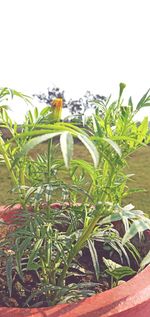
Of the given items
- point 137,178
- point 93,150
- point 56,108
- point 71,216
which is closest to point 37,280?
point 71,216

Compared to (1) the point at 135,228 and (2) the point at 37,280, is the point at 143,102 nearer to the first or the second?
(1) the point at 135,228

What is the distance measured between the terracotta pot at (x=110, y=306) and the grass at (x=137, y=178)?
0.94 meters

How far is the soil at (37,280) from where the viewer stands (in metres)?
1.04

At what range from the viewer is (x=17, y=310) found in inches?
34.6

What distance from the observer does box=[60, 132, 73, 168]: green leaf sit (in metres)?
0.60

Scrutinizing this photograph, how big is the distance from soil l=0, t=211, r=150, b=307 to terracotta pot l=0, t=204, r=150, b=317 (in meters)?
0.09

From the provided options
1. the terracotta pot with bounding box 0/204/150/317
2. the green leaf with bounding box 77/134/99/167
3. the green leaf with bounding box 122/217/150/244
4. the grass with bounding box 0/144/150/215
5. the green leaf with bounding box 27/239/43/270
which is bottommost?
the grass with bounding box 0/144/150/215

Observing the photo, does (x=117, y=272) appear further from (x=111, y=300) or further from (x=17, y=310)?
(x=17, y=310)

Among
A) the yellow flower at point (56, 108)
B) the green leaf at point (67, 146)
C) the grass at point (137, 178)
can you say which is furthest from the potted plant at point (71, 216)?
the grass at point (137, 178)

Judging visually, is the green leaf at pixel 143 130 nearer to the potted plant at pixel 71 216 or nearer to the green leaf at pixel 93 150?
the potted plant at pixel 71 216

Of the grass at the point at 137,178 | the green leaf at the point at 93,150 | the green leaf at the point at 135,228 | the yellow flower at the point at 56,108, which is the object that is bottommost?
the grass at the point at 137,178

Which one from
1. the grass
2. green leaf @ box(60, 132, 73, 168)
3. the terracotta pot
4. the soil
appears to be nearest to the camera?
green leaf @ box(60, 132, 73, 168)

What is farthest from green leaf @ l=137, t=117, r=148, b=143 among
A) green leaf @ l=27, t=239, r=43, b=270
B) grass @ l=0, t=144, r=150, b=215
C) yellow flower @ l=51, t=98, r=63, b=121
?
grass @ l=0, t=144, r=150, b=215

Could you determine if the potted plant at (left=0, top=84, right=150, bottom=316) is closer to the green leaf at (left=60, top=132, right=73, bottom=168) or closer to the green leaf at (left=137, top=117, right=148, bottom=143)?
the green leaf at (left=137, top=117, right=148, bottom=143)
